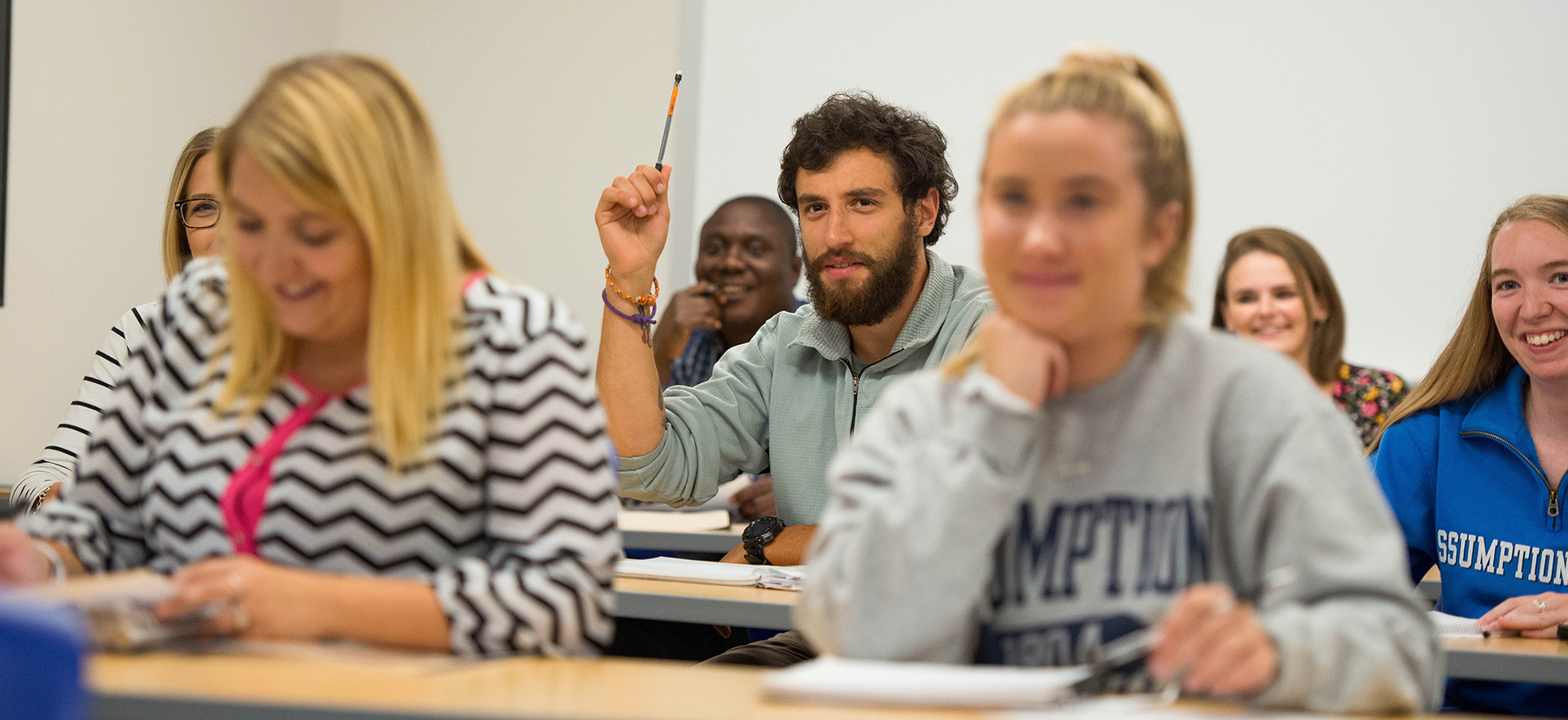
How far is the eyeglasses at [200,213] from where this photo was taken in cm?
264

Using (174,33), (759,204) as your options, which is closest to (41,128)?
(174,33)

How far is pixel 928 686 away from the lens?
0.94 m

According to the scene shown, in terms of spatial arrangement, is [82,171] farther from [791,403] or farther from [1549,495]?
[1549,495]

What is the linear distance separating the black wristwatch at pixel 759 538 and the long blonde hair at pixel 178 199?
4.45 ft

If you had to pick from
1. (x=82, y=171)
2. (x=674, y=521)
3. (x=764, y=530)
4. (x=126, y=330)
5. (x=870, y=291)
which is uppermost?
(x=82, y=171)

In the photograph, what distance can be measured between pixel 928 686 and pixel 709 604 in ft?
3.05

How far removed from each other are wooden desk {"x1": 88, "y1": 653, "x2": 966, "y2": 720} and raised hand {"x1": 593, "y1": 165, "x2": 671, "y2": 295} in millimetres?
1319

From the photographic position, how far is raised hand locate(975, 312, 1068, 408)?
113cm

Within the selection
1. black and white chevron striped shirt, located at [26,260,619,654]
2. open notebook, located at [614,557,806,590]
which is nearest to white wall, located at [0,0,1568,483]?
open notebook, located at [614,557,806,590]

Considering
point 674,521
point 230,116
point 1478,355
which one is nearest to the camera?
point 1478,355

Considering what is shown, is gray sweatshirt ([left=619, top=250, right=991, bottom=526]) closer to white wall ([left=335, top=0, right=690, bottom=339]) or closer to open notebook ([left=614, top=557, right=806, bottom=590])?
open notebook ([left=614, top=557, right=806, bottom=590])

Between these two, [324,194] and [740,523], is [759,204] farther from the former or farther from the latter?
[324,194]

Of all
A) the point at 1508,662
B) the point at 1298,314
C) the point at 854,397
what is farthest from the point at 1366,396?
the point at 1508,662

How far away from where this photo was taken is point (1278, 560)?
3.57ft
